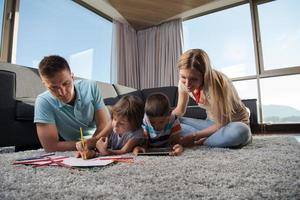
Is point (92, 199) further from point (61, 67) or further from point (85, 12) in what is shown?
point (85, 12)

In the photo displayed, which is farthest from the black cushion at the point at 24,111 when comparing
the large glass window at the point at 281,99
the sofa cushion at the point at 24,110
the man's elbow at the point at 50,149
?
the large glass window at the point at 281,99

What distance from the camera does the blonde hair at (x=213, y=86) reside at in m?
1.02

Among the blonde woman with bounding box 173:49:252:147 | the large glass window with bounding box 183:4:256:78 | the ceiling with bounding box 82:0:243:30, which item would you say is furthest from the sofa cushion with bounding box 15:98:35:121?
the large glass window with bounding box 183:4:256:78

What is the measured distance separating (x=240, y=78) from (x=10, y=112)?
287 centimetres

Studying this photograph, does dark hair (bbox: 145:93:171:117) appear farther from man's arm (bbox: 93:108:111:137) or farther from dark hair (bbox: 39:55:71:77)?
dark hair (bbox: 39:55:71:77)

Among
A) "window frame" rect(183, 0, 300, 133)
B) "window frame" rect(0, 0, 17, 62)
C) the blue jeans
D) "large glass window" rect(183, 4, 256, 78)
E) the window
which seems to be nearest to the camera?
the blue jeans

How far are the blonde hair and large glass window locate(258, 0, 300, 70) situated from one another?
2388 mm

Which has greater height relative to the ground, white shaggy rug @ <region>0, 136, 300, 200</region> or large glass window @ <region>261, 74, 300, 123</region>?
large glass window @ <region>261, 74, 300, 123</region>

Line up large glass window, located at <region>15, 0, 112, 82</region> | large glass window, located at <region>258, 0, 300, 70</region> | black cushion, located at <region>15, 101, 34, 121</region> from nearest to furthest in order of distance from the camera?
black cushion, located at <region>15, 101, 34, 121</region>
large glass window, located at <region>15, 0, 112, 82</region>
large glass window, located at <region>258, 0, 300, 70</region>

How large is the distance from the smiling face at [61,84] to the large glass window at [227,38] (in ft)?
8.43

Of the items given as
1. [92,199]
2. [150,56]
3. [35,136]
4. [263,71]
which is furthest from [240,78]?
[92,199]

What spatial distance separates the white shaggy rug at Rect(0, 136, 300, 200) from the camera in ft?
1.24

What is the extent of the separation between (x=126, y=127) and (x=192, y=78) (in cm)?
37

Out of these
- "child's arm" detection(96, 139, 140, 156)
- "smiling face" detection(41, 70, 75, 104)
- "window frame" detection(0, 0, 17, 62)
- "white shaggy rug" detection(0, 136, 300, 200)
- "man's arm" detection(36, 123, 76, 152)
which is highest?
"window frame" detection(0, 0, 17, 62)
